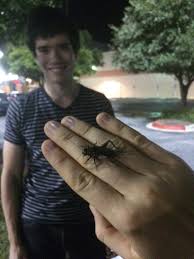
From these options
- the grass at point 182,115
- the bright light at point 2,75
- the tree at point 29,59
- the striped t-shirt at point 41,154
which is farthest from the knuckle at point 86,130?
the grass at point 182,115

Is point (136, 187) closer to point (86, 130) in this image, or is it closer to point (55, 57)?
point (86, 130)

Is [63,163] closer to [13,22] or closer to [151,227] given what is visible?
[151,227]

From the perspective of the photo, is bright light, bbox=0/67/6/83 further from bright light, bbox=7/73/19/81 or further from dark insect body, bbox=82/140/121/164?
dark insect body, bbox=82/140/121/164

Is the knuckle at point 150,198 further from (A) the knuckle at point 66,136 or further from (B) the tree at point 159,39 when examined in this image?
(B) the tree at point 159,39

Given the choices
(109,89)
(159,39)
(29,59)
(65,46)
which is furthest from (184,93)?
(65,46)

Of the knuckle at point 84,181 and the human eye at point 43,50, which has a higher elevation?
the human eye at point 43,50

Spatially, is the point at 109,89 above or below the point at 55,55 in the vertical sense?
below

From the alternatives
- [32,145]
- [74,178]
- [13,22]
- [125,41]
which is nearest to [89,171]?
[74,178]
